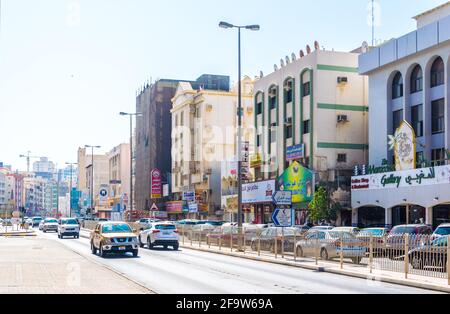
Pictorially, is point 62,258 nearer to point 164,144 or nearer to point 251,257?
point 251,257

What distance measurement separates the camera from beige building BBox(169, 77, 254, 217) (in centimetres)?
8094

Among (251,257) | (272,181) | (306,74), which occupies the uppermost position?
(306,74)

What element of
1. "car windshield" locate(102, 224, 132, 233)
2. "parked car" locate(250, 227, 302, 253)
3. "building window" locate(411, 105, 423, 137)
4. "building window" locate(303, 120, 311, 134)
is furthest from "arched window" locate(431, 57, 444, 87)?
"car windshield" locate(102, 224, 132, 233)

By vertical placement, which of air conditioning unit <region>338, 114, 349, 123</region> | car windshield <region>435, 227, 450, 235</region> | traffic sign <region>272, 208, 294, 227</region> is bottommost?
car windshield <region>435, 227, 450, 235</region>

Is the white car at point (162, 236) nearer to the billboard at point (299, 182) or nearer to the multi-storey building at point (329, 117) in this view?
the billboard at point (299, 182)

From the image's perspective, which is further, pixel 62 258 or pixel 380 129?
pixel 380 129

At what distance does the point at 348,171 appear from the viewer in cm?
5566

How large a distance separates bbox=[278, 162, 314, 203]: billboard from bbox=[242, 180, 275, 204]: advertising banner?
6.07 feet

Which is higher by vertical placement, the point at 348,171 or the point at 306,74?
the point at 306,74

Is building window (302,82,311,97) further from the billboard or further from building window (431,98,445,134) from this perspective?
building window (431,98,445,134)

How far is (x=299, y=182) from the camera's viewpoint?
56.2m

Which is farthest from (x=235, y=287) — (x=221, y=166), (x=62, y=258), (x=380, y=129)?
(x=221, y=166)
